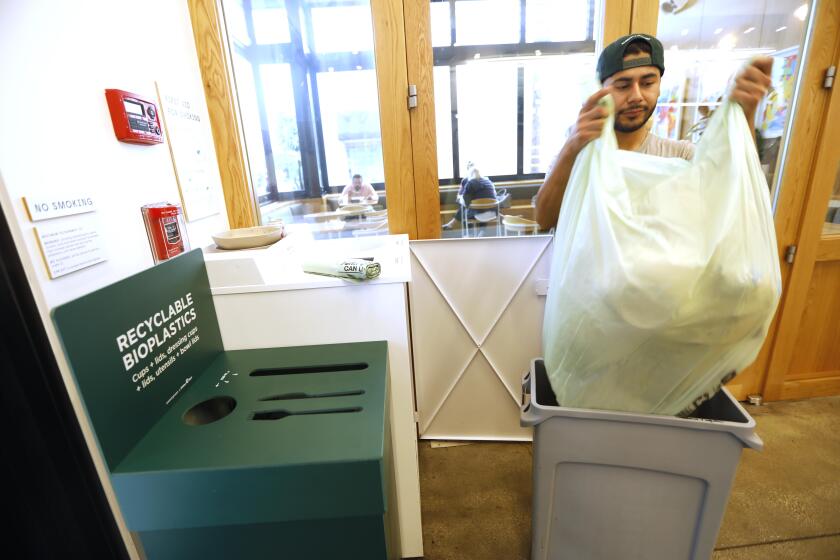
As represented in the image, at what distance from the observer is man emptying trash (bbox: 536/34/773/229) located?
823 mm

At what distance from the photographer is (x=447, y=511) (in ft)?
4.94

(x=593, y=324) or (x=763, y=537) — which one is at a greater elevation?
(x=593, y=324)

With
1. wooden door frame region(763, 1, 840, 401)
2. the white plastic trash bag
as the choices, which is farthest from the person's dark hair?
wooden door frame region(763, 1, 840, 401)

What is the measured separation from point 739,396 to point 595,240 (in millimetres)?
1884

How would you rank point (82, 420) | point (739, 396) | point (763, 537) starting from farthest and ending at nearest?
point (739, 396)
point (763, 537)
point (82, 420)

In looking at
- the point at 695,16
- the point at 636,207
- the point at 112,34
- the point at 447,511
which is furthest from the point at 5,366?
the point at 695,16

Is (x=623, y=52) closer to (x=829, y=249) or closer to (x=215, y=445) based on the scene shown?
(x=215, y=445)

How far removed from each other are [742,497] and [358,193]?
6.36 ft

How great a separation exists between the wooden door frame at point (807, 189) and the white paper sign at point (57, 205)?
2492mm

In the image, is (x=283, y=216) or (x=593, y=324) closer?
(x=593, y=324)

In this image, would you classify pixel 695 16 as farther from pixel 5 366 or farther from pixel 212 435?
pixel 5 366

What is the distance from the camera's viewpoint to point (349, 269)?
1011mm

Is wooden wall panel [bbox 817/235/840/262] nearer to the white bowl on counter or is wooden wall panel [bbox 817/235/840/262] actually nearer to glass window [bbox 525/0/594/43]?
glass window [bbox 525/0/594/43]

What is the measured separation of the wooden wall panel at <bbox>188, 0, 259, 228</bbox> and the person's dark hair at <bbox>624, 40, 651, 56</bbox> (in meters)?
1.38
